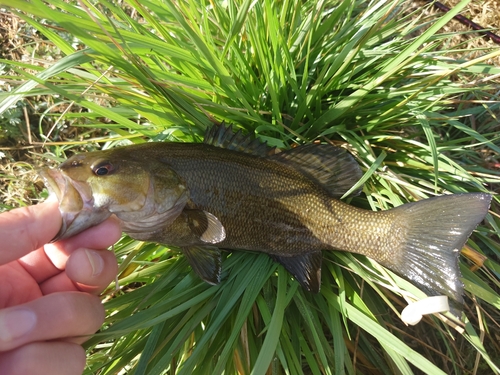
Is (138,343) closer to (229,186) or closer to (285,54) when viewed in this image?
(229,186)

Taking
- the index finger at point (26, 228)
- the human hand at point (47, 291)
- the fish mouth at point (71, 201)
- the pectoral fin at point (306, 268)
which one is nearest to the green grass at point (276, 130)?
the pectoral fin at point (306, 268)

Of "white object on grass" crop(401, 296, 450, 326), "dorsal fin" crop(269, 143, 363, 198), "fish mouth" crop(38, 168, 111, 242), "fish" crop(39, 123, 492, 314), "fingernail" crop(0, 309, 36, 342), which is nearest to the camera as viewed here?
"fingernail" crop(0, 309, 36, 342)

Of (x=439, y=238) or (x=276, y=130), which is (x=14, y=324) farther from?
(x=439, y=238)

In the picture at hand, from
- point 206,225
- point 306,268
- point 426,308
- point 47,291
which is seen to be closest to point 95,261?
point 47,291

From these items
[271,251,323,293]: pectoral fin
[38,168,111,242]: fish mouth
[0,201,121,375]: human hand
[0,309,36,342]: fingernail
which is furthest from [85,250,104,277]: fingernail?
[271,251,323,293]: pectoral fin

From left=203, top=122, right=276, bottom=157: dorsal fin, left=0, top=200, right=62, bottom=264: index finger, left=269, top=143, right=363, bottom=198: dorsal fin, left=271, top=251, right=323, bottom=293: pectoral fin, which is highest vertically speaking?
left=203, top=122, right=276, bottom=157: dorsal fin

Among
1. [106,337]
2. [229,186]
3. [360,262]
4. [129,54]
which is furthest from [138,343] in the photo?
[129,54]

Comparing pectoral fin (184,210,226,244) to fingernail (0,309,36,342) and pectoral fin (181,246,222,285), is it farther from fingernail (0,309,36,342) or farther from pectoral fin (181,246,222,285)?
fingernail (0,309,36,342)

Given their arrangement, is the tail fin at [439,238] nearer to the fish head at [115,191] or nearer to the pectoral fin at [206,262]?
the pectoral fin at [206,262]
